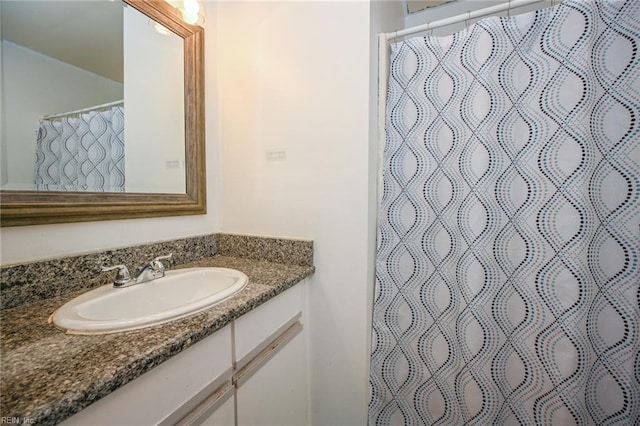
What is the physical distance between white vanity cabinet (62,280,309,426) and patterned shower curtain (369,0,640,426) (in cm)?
35

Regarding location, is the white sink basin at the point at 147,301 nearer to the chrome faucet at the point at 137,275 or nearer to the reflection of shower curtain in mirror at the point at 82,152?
the chrome faucet at the point at 137,275

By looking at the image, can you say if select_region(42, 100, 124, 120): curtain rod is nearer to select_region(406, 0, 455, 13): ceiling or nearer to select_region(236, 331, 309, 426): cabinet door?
select_region(236, 331, 309, 426): cabinet door

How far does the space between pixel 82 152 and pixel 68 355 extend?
65cm

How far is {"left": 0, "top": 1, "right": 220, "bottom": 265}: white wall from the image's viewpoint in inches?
27.1

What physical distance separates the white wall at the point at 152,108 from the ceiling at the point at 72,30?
4 cm

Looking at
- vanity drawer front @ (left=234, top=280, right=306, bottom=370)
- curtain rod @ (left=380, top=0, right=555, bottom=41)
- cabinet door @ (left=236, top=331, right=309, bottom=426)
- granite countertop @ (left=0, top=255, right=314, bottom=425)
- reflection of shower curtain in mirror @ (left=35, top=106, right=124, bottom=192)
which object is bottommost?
cabinet door @ (left=236, top=331, right=309, bottom=426)

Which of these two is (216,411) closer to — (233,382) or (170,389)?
(233,382)

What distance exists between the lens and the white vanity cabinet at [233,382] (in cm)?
50

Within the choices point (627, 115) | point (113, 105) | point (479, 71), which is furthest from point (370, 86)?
point (113, 105)

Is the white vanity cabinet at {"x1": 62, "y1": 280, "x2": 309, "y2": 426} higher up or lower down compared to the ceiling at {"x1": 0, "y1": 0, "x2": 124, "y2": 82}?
lower down

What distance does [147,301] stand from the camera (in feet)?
2.76

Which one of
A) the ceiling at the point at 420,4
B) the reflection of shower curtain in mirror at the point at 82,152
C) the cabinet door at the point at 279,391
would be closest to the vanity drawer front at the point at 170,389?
the cabinet door at the point at 279,391

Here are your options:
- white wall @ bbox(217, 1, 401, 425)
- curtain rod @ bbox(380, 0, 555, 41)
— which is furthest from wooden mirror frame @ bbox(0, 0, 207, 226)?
curtain rod @ bbox(380, 0, 555, 41)

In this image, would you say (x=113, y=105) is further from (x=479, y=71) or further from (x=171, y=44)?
(x=479, y=71)
